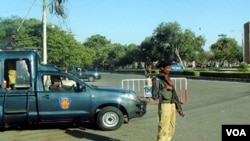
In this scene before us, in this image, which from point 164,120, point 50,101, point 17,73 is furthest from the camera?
point 17,73

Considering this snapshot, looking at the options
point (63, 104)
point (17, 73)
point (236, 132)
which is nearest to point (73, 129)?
point (63, 104)

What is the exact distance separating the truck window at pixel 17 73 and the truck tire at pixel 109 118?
6.71 feet

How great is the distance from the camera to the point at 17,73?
11.3 m

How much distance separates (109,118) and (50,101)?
60.2 inches

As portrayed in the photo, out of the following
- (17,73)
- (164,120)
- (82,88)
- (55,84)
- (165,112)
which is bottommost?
(164,120)

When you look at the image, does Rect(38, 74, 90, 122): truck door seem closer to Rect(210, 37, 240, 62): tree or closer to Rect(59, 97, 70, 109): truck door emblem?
Rect(59, 97, 70, 109): truck door emblem

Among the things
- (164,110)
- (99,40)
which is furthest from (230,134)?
(99,40)

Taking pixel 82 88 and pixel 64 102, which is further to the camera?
pixel 82 88

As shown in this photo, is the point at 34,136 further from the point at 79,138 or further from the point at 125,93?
the point at 125,93

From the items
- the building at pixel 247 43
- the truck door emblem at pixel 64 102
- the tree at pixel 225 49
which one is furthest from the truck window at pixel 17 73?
the tree at pixel 225 49

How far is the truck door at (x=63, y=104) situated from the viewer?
10.9 metres

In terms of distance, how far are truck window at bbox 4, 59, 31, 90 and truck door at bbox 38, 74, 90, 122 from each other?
21.4 inches

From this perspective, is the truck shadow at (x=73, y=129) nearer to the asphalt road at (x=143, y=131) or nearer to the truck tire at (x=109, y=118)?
the asphalt road at (x=143, y=131)

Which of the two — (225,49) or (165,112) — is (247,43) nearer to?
(225,49)
